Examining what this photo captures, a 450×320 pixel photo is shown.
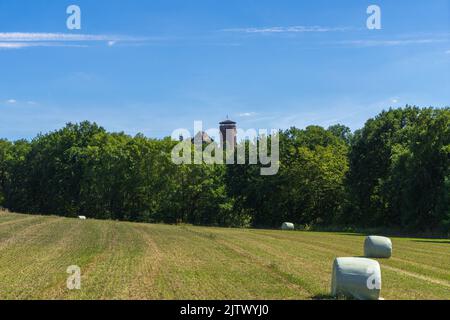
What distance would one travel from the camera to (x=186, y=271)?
18.9m

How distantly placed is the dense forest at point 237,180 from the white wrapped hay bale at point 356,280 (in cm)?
4846

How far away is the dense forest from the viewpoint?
6769 centimetres

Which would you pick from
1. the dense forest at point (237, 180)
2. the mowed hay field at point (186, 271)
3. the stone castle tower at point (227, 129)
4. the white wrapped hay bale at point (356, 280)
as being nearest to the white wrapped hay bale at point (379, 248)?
the mowed hay field at point (186, 271)

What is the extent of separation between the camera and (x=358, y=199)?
241 ft

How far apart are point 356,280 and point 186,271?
670 centimetres

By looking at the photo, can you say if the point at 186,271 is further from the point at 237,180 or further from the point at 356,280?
the point at 237,180

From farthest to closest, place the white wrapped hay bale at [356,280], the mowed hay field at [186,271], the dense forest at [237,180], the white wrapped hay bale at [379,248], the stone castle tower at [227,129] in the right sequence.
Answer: the stone castle tower at [227,129] → the dense forest at [237,180] → the white wrapped hay bale at [379,248] → the mowed hay field at [186,271] → the white wrapped hay bale at [356,280]

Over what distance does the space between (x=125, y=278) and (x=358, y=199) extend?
60.3 metres

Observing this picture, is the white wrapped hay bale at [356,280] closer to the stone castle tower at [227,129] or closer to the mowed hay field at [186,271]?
the mowed hay field at [186,271]

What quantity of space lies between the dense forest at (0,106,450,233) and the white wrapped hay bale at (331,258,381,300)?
159 feet

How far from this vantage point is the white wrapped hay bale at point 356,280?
1407cm
